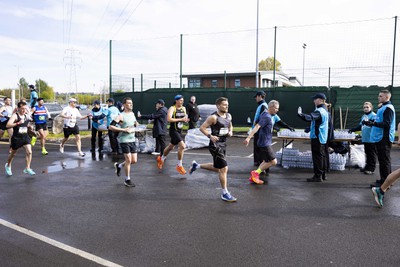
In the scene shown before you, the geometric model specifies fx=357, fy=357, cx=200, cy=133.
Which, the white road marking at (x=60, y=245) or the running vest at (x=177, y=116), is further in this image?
the running vest at (x=177, y=116)

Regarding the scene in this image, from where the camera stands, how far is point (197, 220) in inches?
210

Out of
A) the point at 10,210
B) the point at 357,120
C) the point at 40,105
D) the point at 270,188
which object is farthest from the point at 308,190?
the point at 357,120

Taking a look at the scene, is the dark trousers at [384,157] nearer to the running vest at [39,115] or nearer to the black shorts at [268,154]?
the black shorts at [268,154]

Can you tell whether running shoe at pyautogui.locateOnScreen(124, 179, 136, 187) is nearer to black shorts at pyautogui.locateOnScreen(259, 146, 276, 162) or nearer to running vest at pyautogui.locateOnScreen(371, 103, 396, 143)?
black shorts at pyautogui.locateOnScreen(259, 146, 276, 162)

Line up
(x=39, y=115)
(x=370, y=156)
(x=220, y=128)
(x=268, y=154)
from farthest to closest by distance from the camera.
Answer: (x=39, y=115)
(x=370, y=156)
(x=268, y=154)
(x=220, y=128)

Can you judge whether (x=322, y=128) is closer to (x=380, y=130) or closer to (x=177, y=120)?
(x=380, y=130)

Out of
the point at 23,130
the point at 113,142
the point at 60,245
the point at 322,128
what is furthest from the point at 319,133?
the point at 113,142

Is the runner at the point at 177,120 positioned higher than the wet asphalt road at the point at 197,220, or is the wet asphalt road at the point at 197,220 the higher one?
the runner at the point at 177,120

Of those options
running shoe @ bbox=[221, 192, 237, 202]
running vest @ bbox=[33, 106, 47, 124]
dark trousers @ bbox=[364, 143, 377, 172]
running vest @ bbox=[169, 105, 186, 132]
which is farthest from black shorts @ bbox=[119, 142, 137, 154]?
running vest @ bbox=[33, 106, 47, 124]

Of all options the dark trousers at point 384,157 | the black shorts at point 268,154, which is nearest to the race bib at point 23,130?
the black shorts at point 268,154

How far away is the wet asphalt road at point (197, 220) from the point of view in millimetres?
4078

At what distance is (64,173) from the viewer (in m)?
8.94

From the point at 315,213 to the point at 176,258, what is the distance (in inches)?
107

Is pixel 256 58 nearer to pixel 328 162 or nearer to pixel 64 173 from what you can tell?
pixel 328 162
